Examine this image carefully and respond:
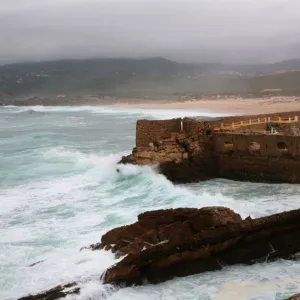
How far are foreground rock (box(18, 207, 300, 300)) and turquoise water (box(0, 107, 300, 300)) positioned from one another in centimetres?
25

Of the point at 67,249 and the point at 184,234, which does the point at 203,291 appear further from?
the point at 67,249

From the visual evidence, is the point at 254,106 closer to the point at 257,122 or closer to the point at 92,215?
the point at 257,122

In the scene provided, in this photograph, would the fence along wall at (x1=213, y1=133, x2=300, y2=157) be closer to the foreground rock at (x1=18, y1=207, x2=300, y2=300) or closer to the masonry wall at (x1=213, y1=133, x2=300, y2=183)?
the masonry wall at (x1=213, y1=133, x2=300, y2=183)

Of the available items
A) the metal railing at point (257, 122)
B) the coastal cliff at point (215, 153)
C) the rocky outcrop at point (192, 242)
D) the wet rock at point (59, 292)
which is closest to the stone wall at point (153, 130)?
the coastal cliff at point (215, 153)

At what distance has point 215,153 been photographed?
2022 centimetres

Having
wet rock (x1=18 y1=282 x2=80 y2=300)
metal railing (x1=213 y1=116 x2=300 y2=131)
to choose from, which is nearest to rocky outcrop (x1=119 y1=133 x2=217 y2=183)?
metal railing (x1=213 y1=116 x2=300 y2=131)

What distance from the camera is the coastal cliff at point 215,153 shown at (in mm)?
18750

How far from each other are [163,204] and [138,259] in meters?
5.77

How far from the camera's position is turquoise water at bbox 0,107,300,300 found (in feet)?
34.4

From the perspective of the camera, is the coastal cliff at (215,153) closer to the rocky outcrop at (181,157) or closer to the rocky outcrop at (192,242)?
the rocky outcrop at (181,157)

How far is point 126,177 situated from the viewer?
20.4 metres

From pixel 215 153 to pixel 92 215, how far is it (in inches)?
257

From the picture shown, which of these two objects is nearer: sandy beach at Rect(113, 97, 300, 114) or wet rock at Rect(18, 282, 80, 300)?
wet rock at Rect(18, 282, 80, 300)

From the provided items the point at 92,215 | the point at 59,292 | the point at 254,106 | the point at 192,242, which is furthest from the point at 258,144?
the point at 254,106
